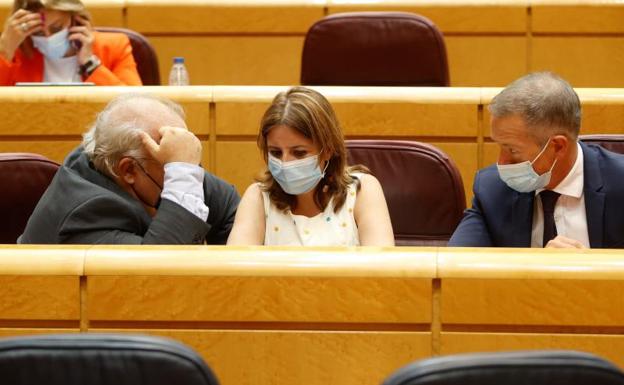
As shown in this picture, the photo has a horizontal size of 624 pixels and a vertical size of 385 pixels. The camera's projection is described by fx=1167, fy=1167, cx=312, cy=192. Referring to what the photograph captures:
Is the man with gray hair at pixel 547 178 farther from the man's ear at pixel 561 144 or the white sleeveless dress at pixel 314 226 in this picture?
the white sleeveless dress at pixel 314 226

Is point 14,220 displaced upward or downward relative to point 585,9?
downward

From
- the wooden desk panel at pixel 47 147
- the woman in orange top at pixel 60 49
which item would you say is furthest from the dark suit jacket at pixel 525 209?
the woman in orange top at pixel 60 49

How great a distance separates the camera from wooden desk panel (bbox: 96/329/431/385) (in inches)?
42.7

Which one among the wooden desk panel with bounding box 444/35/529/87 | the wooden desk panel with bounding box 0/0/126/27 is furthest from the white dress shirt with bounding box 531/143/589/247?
the wooden desk panel with bounding box 0/0/126/27

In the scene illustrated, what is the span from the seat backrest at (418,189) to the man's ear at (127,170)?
1.15ft

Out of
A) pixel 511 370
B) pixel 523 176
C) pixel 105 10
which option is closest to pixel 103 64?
pixel 105 10

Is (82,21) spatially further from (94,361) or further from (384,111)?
→ (94,361)

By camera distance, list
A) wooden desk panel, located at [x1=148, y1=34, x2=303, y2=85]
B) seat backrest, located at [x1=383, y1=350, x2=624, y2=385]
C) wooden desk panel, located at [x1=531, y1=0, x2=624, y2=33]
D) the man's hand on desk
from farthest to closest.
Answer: wooden desk panel, located at [x1=148, y1=34, x2=303, y2=85], wooden desk panel, located at [x1=531, y1=0, x2=624, y2=33], the man's hand on desk, seat backrest, located at [x1=383, y1=350, x2=624, y2=385]

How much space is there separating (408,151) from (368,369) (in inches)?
27.2

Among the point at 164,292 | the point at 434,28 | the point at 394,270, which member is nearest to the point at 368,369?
the point at 394,270

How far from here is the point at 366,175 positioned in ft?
5.41

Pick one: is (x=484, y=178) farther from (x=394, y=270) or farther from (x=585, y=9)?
(x=585, y=9)

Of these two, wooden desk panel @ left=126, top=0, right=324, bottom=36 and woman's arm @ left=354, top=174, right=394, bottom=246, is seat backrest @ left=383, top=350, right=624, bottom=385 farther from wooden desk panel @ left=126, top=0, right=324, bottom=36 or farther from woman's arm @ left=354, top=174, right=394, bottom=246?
wooden desk panel @ left=126, top=0, right=324, bottom=36

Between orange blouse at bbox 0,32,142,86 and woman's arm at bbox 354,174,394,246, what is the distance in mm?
871
